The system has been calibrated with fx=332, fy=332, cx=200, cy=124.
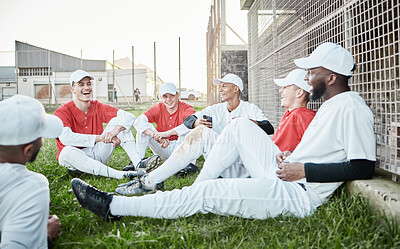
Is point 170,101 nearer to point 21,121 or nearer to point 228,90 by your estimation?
point 228,90

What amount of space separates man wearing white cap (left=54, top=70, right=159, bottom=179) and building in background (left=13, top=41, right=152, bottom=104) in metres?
23.5

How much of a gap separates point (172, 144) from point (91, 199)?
9.02 feet

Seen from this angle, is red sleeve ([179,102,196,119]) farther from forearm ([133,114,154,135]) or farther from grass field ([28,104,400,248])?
grass field ([28,104,400,248])

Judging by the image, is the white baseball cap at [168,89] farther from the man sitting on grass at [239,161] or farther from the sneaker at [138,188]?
the sneaker at [138,188]

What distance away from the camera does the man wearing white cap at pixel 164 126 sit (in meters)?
4.68

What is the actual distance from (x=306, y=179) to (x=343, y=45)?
5.14 ft

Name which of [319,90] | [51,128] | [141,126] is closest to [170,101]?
[141,126]

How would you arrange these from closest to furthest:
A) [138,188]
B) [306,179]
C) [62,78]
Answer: [306,179] < [138,188] < [62,78]

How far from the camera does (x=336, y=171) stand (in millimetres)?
2238

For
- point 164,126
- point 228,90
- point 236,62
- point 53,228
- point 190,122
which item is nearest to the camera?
point 53,228

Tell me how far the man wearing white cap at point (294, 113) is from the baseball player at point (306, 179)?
24.9 inches

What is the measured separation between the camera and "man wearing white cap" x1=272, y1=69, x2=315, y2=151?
3.09 meters

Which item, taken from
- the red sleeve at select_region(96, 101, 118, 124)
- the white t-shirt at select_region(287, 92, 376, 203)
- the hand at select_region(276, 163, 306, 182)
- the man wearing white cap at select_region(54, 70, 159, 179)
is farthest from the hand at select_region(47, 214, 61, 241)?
the red sleeve at select_region(96, 101, 118, 124)

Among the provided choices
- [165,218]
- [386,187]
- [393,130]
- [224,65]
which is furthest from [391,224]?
[224,65]
